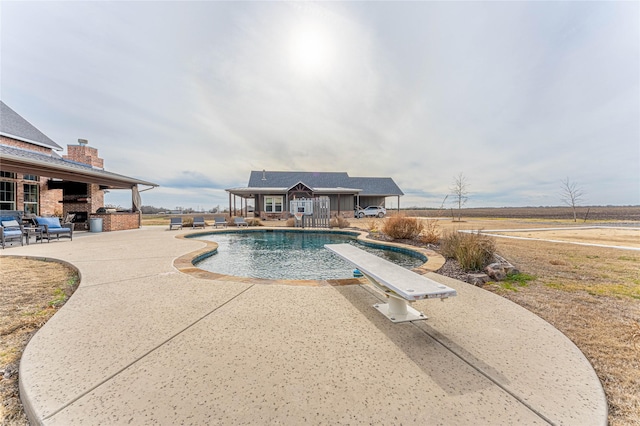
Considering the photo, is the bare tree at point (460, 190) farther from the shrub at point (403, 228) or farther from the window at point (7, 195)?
the window at point (7, 195)

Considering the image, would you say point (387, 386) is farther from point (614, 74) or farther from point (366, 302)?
point (614, 74)

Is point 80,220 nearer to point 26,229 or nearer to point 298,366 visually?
point 26,229

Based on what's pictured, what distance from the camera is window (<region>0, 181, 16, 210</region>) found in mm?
11977

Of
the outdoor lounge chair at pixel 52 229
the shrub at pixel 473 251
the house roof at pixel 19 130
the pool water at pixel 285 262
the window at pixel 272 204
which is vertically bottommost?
the pool water at pixel 285 262

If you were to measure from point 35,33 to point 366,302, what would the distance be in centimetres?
1455

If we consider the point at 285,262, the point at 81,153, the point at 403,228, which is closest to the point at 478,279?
the point at 285,262

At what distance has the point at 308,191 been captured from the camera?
2298 cm

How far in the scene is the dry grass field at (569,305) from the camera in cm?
185

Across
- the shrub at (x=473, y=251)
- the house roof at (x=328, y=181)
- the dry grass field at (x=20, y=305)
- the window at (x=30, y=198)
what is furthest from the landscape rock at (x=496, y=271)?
the house roof at (x=328, y=181)

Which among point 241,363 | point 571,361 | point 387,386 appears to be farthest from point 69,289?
point 571,361

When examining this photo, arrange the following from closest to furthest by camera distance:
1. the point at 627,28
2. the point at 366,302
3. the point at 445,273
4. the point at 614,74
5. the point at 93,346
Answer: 1. the point at 93,346
2. the point at 366,302
3. the point at 445,273
4. the point at 627,28
5. the point at 614,74

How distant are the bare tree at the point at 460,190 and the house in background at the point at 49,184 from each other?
29.2 m

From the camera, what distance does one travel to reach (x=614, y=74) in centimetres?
1003

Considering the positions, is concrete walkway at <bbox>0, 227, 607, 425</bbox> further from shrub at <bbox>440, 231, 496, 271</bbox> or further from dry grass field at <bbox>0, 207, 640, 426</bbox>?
shrub at <bbox>440, 231, 496, 271</bbox>
